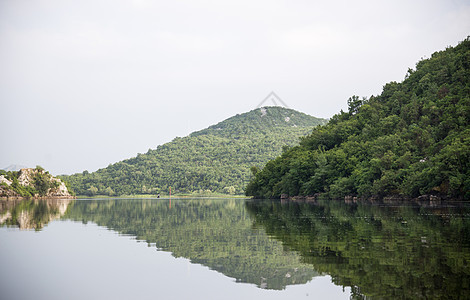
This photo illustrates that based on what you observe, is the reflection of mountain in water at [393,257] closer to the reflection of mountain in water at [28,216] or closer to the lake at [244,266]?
the lake at [244,266]

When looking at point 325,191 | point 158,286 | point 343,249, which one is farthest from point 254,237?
point 325,191

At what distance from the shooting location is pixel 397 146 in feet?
325

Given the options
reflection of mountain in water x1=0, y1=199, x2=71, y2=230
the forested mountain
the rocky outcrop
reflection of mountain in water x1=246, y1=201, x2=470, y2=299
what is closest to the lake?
reflection of mountain in water x1=246, y1=201, x2=470, y2=299

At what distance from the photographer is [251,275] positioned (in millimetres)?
14812

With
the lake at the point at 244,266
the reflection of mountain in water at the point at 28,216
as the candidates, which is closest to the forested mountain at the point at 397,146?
the lake at the point at 244,266

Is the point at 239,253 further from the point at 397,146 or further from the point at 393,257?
the point at 397,146

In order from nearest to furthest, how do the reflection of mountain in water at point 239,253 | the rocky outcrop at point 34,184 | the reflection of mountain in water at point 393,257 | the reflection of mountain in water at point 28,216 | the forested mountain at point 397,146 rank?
the reflection of mountain in water at point 393,257 < the reflection of mountain in water at point 239,253 < the reflection of mountain in water at point 28,216 < the forested mountain at point 397,146 < the rocky outcrop at point 34,184

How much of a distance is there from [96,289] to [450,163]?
6585cm

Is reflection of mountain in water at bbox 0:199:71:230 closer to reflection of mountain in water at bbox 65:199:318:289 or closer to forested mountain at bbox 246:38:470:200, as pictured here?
reflection of mountain in water at bbox 65:199:318:289

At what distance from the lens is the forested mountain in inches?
2894

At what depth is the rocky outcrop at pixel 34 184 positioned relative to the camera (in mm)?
148875

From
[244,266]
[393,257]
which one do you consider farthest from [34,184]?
[393,257]

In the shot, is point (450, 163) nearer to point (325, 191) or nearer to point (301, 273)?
point (325, 191)

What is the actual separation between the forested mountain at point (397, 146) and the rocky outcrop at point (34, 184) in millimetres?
77438
